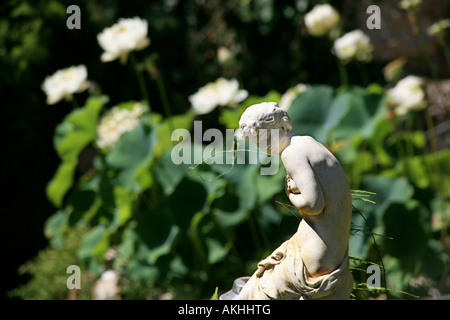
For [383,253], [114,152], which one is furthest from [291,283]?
[114,152]

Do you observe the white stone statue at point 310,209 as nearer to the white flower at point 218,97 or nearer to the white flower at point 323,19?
the white flower at point 218,97

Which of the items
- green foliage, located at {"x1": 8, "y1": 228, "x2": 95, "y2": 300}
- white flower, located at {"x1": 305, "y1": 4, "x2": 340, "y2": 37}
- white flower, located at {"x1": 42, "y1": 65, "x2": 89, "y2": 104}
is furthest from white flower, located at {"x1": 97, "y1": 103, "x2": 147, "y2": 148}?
white flower, located at {"x1": 305, "y1": 4, "x2": 340, "y2": 37}

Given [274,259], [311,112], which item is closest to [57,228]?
[311,112]

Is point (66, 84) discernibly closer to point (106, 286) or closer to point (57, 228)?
point (57, 228)

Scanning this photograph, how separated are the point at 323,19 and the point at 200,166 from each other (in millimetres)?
906

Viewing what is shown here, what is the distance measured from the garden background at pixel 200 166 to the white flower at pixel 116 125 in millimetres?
65

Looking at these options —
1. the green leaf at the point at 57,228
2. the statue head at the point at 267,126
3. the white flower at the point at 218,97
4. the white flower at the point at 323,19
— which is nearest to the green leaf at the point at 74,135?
the green leaf at the point at 57,228

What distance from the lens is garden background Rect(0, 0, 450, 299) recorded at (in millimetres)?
2135

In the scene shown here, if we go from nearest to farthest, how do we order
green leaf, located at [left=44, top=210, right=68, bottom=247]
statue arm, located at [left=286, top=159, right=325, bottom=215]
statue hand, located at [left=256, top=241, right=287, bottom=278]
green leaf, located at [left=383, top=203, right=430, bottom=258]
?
statue arm, located at [left=286, top=159, right=325, bottom=215]
statue hand, located at [left=256, top=241, right=287, bottom=278]
green leaf, located at [left=383, top=203, right=430, bottom=258]
green leaf, located at [left=44, top=210, right=68, bottom=247]

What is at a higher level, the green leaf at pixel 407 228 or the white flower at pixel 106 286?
the green leaf at pixel 407 228

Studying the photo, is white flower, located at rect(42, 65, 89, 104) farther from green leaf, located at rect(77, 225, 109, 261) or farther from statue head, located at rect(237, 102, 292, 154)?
statue head, located at rect(237, 102, 292, 154)

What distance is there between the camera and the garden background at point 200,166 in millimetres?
2135

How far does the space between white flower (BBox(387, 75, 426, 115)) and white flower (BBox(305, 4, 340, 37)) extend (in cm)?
38

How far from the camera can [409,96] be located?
7.49 ft
